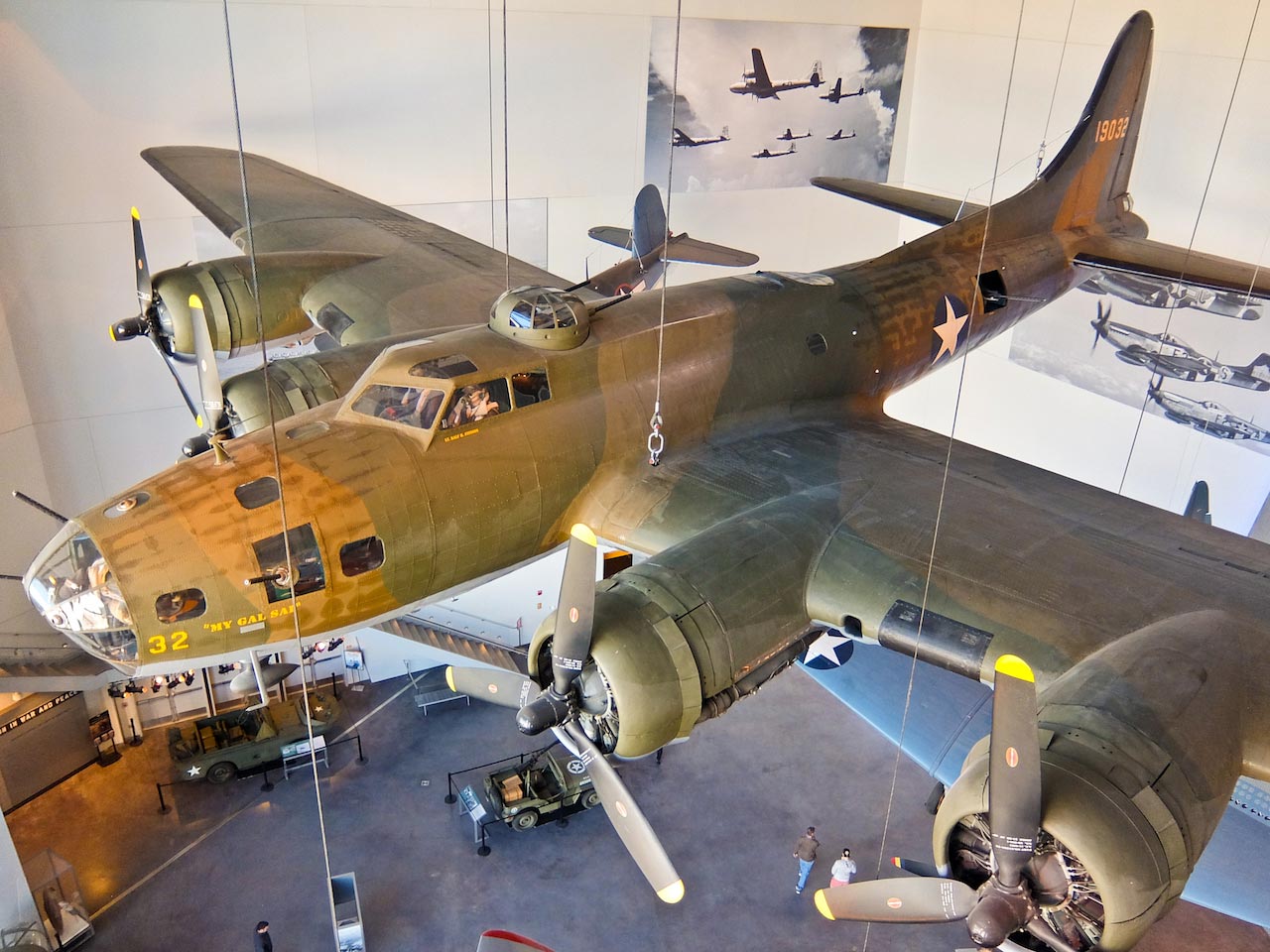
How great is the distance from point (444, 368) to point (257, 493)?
156 cm

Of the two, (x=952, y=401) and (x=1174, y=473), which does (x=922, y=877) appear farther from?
(x=952, y=401)

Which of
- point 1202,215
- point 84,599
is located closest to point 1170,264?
point 1202,215

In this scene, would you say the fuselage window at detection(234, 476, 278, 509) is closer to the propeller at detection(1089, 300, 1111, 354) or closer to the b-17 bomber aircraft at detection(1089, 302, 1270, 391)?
the b-17 bomber aircraft at detection(1089, 302, 1270, 391)

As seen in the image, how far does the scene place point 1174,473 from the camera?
33.1 ft

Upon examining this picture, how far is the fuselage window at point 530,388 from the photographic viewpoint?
704 cm

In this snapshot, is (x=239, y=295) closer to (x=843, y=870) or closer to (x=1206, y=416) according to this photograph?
(x=843, y=870)

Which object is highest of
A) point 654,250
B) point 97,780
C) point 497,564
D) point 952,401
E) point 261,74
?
point 261,74

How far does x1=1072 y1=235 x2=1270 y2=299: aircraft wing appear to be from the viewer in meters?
8.37

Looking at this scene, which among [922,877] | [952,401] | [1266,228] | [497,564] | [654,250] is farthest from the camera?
[952,401]

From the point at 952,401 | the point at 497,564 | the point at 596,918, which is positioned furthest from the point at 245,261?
the point at 952,401

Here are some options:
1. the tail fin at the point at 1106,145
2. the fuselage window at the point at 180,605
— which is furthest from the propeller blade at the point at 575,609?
the tail fin at the point at 1106,145

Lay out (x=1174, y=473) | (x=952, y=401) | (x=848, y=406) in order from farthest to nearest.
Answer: (x=952, y=401) < (x=1174, y=473) < (x=848, y=406)

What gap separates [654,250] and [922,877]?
8468 millimetres

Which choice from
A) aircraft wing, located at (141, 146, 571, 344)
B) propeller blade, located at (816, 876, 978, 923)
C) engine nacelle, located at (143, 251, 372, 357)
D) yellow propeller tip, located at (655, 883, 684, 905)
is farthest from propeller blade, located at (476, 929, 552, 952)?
aircraft wing, located at (141, 146, 571, 344)
